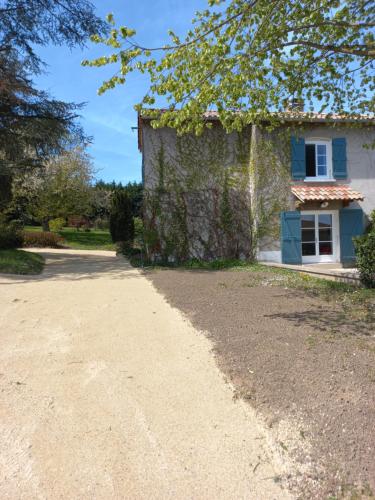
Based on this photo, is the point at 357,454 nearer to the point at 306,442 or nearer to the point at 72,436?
the point at 306,442

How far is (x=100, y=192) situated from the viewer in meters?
29.9

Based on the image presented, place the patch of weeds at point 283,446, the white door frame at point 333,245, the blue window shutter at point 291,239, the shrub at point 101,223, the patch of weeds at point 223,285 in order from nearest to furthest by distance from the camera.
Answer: the patch of weeds at point 283,446, the patch of weeds at point 223,285, the blue window shutter at point 291,239, the white door frame at point 333,245, the shrub at point 101,223

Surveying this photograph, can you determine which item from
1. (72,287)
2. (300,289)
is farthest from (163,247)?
(300,289)

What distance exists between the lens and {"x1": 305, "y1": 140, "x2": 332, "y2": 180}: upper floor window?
12975mm

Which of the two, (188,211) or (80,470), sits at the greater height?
(188,211)

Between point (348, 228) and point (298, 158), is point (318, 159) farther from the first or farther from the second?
point (348, 228)

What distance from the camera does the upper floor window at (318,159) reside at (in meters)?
13.0

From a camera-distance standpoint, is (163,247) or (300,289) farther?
(163,247)

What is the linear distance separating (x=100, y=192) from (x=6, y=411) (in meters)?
28.5

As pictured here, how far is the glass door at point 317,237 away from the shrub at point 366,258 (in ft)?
15.2

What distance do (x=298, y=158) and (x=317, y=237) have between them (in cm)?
289

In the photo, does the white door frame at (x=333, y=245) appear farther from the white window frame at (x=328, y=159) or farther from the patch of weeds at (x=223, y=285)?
the patch of weeds at (x=223, y=285)

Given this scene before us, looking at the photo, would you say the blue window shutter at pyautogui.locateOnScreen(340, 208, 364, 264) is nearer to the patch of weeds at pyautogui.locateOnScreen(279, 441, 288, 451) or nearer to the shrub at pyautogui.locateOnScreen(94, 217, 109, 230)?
the patch of weeds at pyautogui.locateOnScreen(279, 441, 288, 451)

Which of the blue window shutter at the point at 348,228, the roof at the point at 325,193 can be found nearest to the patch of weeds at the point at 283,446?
the roof at the point at 325,193
